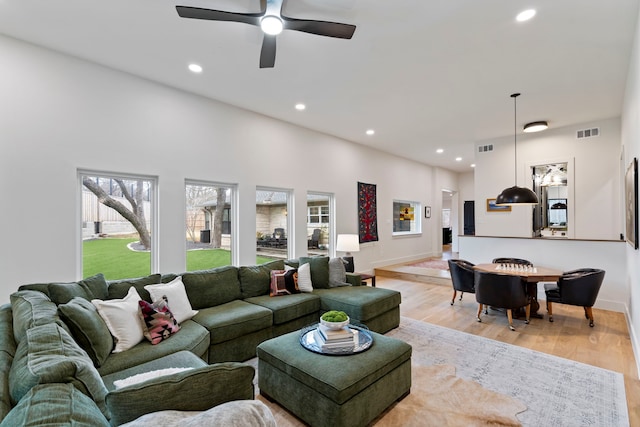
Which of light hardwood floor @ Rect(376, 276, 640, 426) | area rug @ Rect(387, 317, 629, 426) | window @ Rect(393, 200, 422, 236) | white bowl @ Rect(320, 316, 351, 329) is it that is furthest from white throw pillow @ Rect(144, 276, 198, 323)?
window @ Rect(393, 200, 422, 236)

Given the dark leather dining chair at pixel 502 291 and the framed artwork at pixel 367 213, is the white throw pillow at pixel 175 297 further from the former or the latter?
the framed artwork at pixel 367 213

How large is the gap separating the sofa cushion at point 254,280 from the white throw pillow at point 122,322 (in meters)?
1.36

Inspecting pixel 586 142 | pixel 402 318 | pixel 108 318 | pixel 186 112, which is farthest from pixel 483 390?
pixel 586 142

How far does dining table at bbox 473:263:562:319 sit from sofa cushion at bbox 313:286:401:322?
1560mm

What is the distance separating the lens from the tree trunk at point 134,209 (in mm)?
3638

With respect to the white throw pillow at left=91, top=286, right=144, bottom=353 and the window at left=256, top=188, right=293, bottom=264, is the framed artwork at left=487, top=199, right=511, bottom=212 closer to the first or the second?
the window at left=256, top=188, right=293, bottom=264

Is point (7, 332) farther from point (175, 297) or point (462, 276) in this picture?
point (462, 276)

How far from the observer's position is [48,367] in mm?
1085

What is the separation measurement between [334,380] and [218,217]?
3.39 meters

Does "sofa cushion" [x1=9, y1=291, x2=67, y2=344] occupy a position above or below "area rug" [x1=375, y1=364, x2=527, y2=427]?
above

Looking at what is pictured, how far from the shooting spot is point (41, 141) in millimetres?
3016

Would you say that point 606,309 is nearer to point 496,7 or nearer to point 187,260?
point 496,7

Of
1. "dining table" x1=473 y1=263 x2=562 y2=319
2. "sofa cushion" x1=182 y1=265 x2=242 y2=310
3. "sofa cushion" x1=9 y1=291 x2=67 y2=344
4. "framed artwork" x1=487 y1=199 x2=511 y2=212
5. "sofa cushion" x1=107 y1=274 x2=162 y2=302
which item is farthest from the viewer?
"framed artwork" x1=487 y1=199 x2=511 y2=212

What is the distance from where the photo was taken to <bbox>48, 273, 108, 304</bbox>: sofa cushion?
91.6 inches
